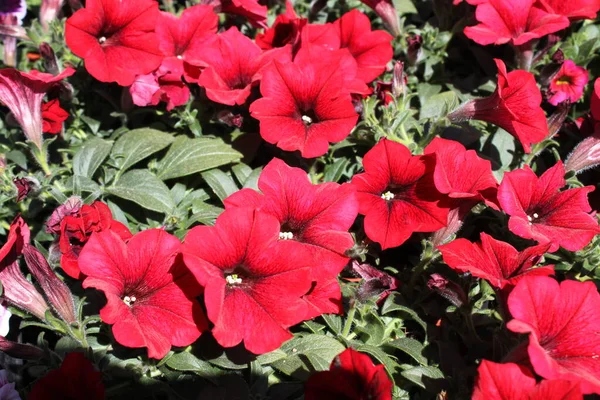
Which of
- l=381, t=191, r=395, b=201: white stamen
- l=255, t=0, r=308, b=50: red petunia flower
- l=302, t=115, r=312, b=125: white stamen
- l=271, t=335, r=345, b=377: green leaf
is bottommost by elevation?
l=271, t=335, r=345, b=377: green leaf

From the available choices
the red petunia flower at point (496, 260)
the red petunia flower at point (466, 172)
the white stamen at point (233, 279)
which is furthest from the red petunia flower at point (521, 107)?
the white stamen at point (233, 279)

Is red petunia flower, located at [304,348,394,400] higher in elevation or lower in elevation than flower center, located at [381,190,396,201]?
lower

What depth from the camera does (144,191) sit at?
6.98ft

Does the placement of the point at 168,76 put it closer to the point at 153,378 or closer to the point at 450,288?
the point at 153,378

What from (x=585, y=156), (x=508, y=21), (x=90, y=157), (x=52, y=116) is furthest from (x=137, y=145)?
(x=585, y=156)

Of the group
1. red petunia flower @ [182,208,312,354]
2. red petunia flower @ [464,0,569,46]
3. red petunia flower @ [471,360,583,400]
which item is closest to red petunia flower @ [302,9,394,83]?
red petunia flower @ [464,0,569,46]

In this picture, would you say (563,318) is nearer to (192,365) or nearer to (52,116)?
(192,365)

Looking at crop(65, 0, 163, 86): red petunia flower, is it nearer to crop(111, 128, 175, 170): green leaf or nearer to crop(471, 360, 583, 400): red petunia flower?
crop(111, 128, 175, 170): green leaf

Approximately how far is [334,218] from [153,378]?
27.8 inches

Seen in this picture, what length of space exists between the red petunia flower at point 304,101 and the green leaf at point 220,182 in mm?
245

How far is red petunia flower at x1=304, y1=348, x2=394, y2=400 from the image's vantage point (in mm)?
1472

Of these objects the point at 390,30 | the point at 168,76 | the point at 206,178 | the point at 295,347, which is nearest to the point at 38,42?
the point at 168,76

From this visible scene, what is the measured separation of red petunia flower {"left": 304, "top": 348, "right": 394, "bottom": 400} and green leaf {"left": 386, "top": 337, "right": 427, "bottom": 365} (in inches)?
13.1

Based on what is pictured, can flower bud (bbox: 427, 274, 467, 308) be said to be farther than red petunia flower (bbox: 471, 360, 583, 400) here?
Yes
